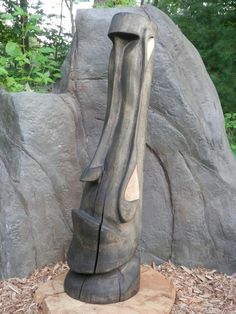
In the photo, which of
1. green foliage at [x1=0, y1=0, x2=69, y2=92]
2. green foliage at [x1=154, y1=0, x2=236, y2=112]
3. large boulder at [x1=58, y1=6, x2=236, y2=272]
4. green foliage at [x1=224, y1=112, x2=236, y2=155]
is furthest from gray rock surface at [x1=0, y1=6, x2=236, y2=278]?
green foliage at [x1=154, y1=0, x2=236, y2=112]

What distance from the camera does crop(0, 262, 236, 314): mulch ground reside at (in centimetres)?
276

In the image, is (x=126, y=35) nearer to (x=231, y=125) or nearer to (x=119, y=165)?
(x=119, y=165)

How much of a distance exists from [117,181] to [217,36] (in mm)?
5609

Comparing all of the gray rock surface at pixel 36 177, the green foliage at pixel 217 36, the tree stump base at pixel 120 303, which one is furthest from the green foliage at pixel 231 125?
the tree stump base at pixel 120 303

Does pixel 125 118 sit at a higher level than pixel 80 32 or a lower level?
lower

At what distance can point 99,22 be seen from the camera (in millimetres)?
3289

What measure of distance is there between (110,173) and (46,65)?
1831 millimetres

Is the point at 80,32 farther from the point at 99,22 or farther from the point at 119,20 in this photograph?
the point at 119,20

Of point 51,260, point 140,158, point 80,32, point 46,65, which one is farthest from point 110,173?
point 46,65

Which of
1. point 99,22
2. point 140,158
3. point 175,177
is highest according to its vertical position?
point 99,22

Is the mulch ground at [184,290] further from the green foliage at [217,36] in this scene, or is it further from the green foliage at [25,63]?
the green foliage at [217,36]

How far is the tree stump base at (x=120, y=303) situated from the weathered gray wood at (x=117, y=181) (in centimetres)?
6

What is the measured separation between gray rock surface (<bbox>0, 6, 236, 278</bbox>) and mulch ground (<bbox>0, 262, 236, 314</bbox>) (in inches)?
3.1

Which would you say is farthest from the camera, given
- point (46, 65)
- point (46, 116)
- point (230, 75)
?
point (230, 75)
